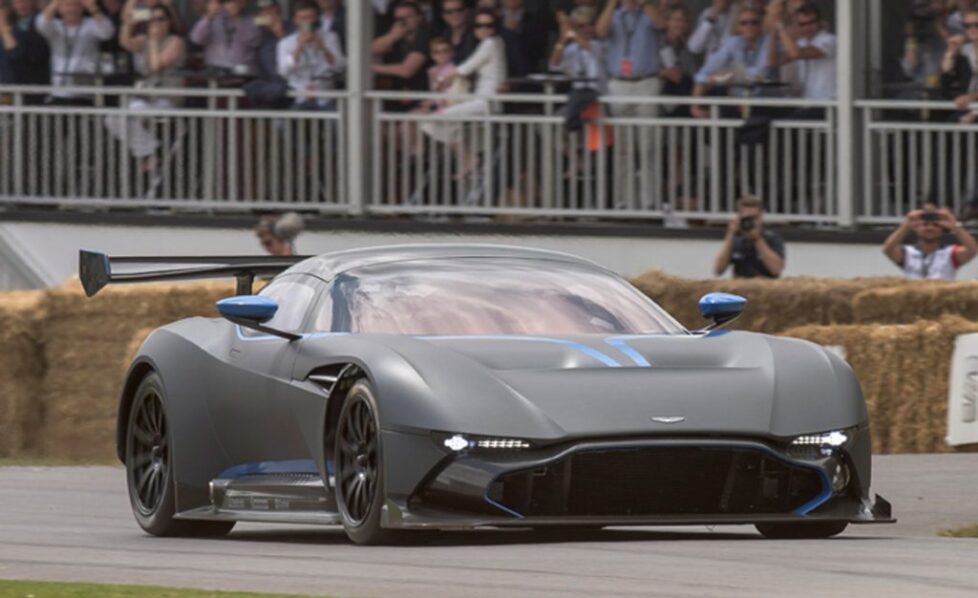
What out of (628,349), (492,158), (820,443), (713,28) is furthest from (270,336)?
(492,158)

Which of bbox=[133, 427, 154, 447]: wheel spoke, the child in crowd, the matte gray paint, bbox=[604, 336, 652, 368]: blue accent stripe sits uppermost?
the child in crowd

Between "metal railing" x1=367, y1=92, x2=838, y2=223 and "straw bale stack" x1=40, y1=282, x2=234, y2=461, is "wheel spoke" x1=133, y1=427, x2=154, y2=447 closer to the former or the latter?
"straw bale stack" x1=40, y1=282, x2=234, y2=461

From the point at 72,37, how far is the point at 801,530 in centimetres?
1341

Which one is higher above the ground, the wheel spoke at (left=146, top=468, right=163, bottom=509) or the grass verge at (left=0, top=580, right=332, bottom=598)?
the grass verge at (left=0, top=580, right=332, bottom=598)

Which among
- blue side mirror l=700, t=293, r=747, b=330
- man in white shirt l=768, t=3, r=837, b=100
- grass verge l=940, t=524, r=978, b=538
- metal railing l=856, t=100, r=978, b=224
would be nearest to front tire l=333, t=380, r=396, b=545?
blue side mirror l=700, t=293, r=747, b=330

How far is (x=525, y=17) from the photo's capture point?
20.7 metres

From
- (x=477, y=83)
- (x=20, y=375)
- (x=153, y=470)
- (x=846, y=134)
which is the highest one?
(x=477, y=83)

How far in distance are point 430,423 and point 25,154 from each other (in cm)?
1461

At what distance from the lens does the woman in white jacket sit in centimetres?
2048

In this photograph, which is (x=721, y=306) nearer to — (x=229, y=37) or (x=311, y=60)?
(x=311, y=60)

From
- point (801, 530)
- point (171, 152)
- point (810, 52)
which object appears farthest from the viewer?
point (171, 152)

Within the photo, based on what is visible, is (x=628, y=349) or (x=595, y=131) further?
(x=595, y=131)

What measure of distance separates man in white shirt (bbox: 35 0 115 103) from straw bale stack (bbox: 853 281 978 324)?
27.9 ft

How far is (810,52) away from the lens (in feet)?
65.8
